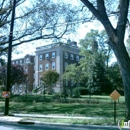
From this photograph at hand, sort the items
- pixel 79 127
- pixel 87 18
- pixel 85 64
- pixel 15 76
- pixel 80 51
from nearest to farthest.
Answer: pixel 79 127 < pixel 87 18 < pixel 15 76 < pixel 85 64 < pixel 80 51

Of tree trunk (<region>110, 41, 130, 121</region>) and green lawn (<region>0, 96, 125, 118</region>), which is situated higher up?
tree trunk (<region>110, 41, 130, 121</region>)

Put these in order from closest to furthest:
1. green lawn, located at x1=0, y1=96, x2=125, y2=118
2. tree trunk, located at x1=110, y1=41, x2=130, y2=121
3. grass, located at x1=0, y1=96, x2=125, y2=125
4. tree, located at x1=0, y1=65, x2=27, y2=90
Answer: tree trunk, located at x1=110, y1=41, x2=130, y2=121 → grass, located at x1=0, y1=96, x2=125, y2=125 → green lawn, located at x1=0, y1=96, x2=125, y2=118 → tree, located at x1=0, y1=65, x2=27, y2=90

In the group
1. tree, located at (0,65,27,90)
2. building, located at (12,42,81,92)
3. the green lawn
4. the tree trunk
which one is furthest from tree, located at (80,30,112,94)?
the tree trunk

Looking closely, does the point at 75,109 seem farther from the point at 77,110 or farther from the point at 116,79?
the point at 116,79

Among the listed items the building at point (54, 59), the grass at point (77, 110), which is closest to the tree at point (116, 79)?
the building at point (54, 59)

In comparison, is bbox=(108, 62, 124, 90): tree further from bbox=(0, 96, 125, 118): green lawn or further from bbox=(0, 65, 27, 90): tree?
bbox=(0, 96, 125, 118): green lawn

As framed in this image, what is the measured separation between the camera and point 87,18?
18.5 m

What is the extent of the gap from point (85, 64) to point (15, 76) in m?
20.1

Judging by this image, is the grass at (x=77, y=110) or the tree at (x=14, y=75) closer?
the grass at (x=77, y=110)

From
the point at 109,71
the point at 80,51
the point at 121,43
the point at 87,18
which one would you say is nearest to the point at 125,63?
the point at 121,43

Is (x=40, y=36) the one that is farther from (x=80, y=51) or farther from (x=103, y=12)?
(x=80, y=51)

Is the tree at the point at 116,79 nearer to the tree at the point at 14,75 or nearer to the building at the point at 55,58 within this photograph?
the building at the point at 55,58

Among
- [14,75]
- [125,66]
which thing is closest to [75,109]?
[125,66]

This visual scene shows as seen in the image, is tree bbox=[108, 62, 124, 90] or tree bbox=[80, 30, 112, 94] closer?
tree bbox=[108, 62, 124, 90]
